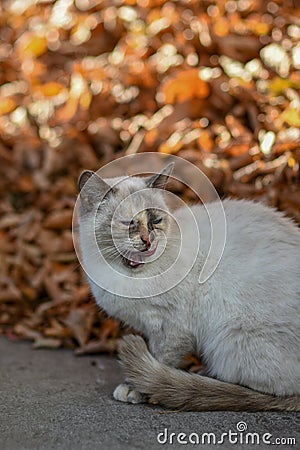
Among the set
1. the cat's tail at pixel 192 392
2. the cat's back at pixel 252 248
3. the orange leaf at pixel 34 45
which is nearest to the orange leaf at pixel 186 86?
the orange leaf at pixel 34 45

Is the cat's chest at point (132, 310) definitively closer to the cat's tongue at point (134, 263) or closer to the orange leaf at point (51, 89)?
the cat's tongue at point (134, 263)

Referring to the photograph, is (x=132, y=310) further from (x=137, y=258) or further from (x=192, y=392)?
(x=192, y=392)

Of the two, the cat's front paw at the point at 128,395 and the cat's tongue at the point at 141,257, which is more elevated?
the cat's tongue at the point at 141,257

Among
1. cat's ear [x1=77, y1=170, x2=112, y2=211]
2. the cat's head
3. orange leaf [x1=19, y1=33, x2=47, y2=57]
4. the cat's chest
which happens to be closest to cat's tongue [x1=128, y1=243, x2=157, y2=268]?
the cat's head

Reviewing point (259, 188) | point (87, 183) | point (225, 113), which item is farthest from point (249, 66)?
point (87, 183)

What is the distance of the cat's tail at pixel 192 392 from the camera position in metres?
2.13

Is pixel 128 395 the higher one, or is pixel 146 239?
pixel 146 239

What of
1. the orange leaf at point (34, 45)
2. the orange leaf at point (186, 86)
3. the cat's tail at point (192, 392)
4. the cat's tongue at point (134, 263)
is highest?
the orange leaf at point (34, 45)

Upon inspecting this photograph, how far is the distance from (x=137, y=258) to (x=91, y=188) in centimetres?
33

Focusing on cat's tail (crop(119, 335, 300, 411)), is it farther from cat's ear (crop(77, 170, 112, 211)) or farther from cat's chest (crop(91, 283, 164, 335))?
cat's ear (crop(77, 170, 112, 211))

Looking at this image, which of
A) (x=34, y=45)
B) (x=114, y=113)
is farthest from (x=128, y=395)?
(x=34, y=45)

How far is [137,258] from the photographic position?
2303mm

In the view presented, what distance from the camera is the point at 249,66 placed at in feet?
12.3

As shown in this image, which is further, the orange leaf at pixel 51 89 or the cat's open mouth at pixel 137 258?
the orange leaf at pixel 51 89
